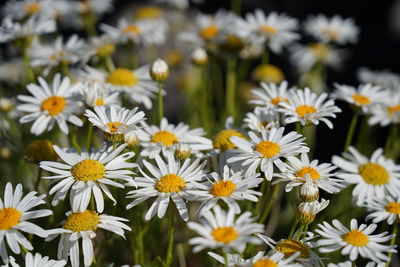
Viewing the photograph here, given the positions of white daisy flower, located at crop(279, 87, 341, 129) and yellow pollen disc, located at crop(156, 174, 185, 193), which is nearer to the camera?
yellow pollen disc, located at crop(156, 174, 185, 193)

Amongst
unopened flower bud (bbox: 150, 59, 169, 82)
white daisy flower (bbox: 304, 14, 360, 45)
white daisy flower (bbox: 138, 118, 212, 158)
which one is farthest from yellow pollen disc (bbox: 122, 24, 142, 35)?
white daisy flower (bbox: 304, 14, 360, 45)

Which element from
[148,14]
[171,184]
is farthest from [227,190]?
[148,14]

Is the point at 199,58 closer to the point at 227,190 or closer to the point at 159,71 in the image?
the point at 159,71

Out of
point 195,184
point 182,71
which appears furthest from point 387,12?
point 195,184

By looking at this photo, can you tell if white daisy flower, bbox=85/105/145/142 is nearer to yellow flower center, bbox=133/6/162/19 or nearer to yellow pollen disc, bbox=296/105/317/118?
yellow pollen disc, bbox=296/105/317/118

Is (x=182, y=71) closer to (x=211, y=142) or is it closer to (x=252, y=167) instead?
(x=211, y=142)
